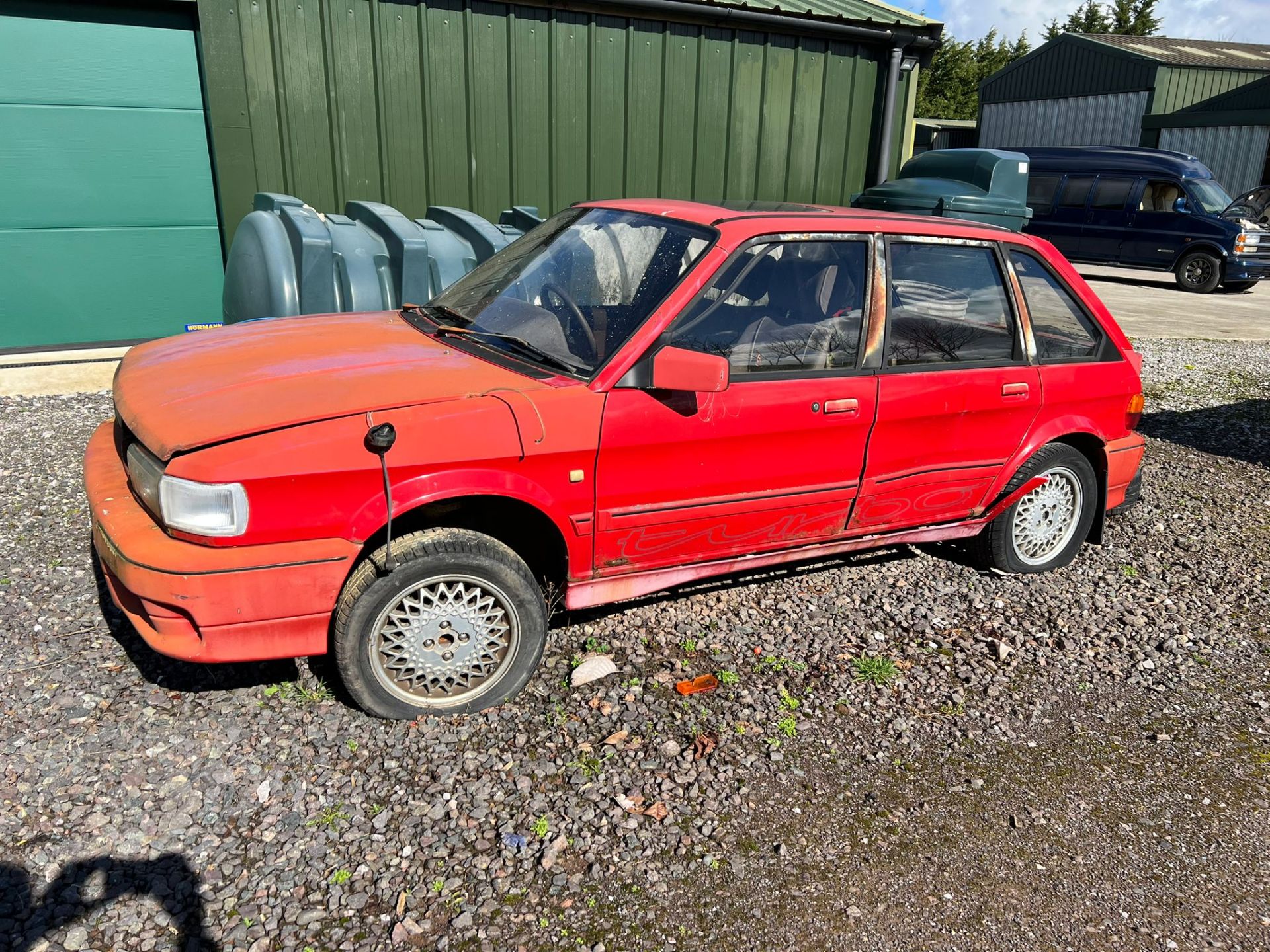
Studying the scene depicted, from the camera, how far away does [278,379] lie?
3189 mm

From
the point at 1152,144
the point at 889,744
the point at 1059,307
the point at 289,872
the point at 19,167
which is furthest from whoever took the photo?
the point at 1152,144

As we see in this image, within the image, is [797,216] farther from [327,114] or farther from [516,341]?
[327,114]

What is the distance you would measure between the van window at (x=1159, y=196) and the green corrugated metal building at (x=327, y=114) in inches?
350

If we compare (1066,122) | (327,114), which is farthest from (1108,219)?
(327,114)

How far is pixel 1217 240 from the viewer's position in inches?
639

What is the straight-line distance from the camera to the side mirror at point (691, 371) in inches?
125

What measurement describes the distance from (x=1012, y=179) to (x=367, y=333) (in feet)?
21.1

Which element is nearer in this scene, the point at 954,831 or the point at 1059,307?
the point at 954,831

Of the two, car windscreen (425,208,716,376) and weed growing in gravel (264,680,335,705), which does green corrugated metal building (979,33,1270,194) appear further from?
weed growing in gravel (264,680,335,705)

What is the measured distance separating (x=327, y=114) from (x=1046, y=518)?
6.99 m

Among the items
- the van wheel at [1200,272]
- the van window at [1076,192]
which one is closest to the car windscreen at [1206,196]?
the van wheel at [1200,272]

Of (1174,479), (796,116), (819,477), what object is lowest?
(1174,479)

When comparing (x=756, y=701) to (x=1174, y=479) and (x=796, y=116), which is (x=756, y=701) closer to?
(x=1174, y=479)

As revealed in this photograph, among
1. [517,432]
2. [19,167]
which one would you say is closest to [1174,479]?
[517,432]
